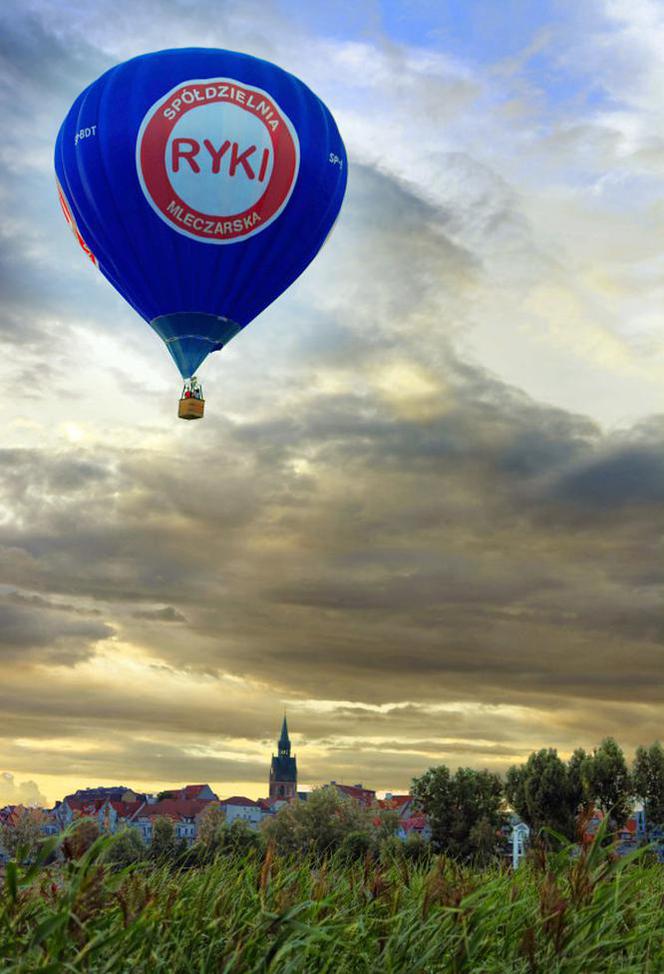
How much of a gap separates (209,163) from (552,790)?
52.5 m

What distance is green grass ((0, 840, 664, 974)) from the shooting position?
30.1 ft

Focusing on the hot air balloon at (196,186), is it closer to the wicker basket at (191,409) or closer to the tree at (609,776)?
the wicker basket at (191,409)

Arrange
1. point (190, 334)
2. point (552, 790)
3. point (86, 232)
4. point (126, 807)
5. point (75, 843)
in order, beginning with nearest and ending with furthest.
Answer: point (75, 843)
point (190, 334)
point (86, 232)
point (552, 790)
point (126, 807)

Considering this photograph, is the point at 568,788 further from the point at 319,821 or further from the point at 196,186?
the point at 196,186

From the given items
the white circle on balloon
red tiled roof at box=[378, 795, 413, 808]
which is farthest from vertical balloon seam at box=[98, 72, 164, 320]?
red tiled roof at box=[378, 795, 413, 808]

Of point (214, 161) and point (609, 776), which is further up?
point (214, 161)

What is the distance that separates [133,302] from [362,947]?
27308 mm

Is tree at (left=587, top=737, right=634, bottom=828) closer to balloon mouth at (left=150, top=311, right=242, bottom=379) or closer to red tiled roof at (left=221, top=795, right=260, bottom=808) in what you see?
balloon mouth at (left=150, top=311, right=242, bottom=379)

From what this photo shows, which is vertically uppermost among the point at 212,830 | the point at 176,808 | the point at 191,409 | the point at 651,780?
the point at 191,409

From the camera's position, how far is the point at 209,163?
32906 mm

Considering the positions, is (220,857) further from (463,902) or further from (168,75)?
(168,75)

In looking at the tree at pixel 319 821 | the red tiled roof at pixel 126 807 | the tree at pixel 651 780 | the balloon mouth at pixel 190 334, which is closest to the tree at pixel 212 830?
the tree at pixel 319 821

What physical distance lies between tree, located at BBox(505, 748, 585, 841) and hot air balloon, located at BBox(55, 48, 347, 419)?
47369 millimetres

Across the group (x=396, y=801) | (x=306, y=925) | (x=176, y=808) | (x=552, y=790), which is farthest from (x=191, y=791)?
(x=306, y=925)
